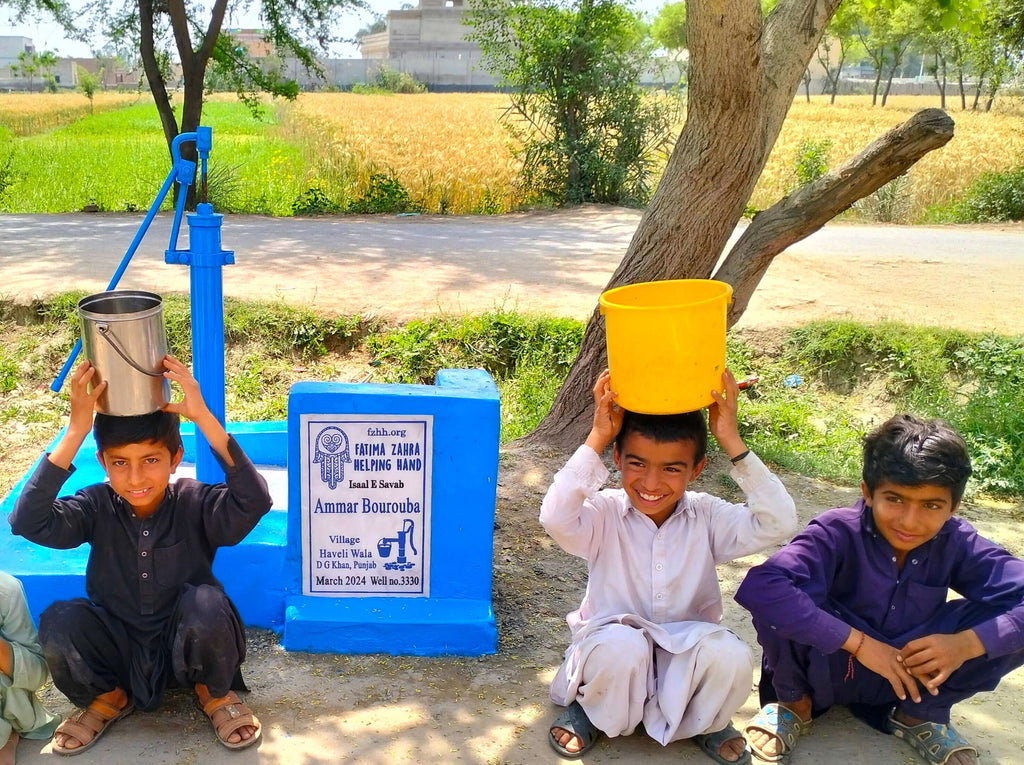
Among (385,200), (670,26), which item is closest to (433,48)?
(670,26)

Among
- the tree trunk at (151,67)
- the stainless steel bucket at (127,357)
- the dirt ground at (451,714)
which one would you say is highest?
the tree trunk at (151,67)

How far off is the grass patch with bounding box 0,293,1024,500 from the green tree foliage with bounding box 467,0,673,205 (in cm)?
740

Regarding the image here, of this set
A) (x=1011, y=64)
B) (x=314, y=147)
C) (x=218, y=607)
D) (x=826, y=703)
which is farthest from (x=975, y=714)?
(x=314, y=147)

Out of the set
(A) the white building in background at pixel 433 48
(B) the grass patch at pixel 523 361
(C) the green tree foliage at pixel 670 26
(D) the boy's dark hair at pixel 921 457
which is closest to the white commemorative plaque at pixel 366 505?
(D) the boy's dark hair at pixel 921 457

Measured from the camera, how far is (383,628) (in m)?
2.88

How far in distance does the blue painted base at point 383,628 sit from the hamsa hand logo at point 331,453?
41 cm

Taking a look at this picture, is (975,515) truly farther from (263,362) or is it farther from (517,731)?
(263,362)

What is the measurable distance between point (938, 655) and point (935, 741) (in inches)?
12.8

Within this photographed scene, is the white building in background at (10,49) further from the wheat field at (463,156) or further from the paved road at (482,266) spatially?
the paved road at (482,266)

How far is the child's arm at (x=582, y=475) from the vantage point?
2.36 metres

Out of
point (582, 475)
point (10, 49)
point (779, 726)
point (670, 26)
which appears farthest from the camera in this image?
point (10, 49)

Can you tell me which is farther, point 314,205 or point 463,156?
point 463,156

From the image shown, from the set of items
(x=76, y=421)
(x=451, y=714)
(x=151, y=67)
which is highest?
(x=151, y=67)

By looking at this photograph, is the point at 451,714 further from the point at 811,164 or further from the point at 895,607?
the point at 811,164
